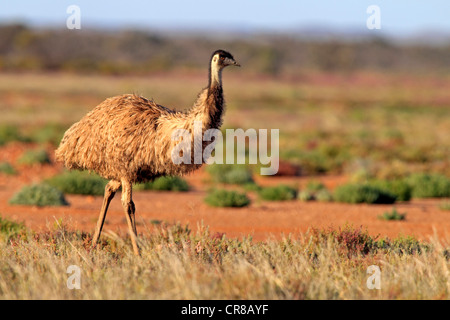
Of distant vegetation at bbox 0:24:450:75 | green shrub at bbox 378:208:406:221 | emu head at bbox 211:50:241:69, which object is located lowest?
green shrub at bbox 378:208:406:221

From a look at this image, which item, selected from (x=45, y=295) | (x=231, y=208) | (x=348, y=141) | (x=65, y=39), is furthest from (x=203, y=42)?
(x=45, y=295)

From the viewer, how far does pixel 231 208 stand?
15.2m

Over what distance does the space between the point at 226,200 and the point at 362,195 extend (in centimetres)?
312

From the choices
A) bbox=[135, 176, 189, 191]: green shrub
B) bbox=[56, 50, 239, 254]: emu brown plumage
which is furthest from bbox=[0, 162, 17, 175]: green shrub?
bbox=[56, 50, 239, 254]: emu brown plumage

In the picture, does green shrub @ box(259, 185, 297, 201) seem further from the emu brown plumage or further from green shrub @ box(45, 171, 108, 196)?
the emu brown plumage

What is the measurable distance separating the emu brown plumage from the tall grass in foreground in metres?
0.99

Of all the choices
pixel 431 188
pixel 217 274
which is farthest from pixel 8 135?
pixel 217 274

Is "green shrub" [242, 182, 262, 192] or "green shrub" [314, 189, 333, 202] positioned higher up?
"green shrub" [242, 182, 262, 192]

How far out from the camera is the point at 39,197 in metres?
14.2

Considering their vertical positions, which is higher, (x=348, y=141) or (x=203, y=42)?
(x=203, y=42)

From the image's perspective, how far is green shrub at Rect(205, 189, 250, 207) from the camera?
15.2 meters
